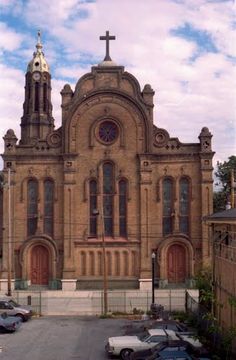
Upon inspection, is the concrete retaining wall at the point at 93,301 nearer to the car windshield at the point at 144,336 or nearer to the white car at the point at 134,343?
the car windshield at the point at 144,336

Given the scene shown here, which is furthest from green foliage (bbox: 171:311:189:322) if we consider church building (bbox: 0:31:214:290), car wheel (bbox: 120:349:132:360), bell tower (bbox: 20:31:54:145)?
bell tower (bbox: 20:31:54:145)

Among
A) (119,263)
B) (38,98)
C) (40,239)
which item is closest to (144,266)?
(119,263)

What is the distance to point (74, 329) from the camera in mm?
31828

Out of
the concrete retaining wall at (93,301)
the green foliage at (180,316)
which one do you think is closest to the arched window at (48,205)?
the concrete retaining wall at (93,301)

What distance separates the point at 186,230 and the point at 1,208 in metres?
15.9

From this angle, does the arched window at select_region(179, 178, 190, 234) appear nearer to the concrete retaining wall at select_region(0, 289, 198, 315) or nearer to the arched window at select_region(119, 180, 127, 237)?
the arched window at select_region(119, 180, 127, 237)

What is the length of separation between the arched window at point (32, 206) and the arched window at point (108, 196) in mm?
5723

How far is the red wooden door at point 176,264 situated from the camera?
48219 mm

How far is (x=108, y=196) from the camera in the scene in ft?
161

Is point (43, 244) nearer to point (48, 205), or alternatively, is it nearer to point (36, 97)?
point (48, 205)

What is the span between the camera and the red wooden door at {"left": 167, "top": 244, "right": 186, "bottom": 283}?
48.2m

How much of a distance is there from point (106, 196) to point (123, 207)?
1.68 metres

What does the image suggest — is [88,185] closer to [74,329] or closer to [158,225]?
[158,225]

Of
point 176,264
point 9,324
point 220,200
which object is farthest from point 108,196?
point 220,200
